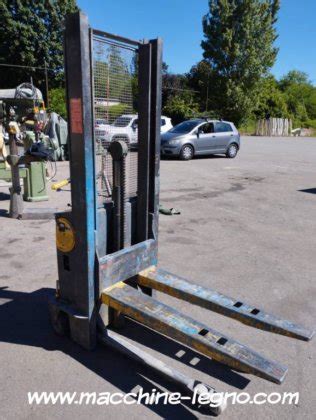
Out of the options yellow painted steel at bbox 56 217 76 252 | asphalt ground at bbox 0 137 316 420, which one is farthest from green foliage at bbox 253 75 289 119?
yellow painted steel at bbox 56 217 76 252

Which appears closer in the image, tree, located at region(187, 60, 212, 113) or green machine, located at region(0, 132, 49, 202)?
green machine, located at region(0, 132, 49, 202)

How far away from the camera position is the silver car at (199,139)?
15.1m

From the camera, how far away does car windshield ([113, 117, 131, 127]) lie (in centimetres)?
308

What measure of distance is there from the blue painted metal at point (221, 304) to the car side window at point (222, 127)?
1353 cm

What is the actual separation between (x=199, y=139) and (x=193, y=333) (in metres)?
13.6

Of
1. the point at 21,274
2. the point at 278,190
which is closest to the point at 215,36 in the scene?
the point at 278,190

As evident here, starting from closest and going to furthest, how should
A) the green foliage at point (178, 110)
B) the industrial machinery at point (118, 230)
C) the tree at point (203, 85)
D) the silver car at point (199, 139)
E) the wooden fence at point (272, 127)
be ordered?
the industrial machinery at point (118, 230) → the silver car at point (199, 139) → the green foliage at point (178, 110) → the tree at point (203, 85) → the wooden fence at point (272, 127)

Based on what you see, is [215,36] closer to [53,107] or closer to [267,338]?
[53,107]

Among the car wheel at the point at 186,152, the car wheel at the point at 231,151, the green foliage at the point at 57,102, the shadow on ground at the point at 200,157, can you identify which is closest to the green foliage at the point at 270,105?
the green foliage at the point at 57,102

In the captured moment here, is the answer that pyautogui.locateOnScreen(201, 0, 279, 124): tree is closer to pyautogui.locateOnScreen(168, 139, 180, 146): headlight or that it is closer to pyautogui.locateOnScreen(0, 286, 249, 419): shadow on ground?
pyautogui.locateOnScreen(168, 139, 180, 146): headlight

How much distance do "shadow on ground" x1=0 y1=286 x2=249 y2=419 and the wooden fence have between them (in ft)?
132

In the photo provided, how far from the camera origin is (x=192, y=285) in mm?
3123

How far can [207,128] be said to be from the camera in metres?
15.8

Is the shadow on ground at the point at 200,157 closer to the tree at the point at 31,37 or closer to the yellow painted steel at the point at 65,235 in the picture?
the yellow painted steel at the point at 65,235
